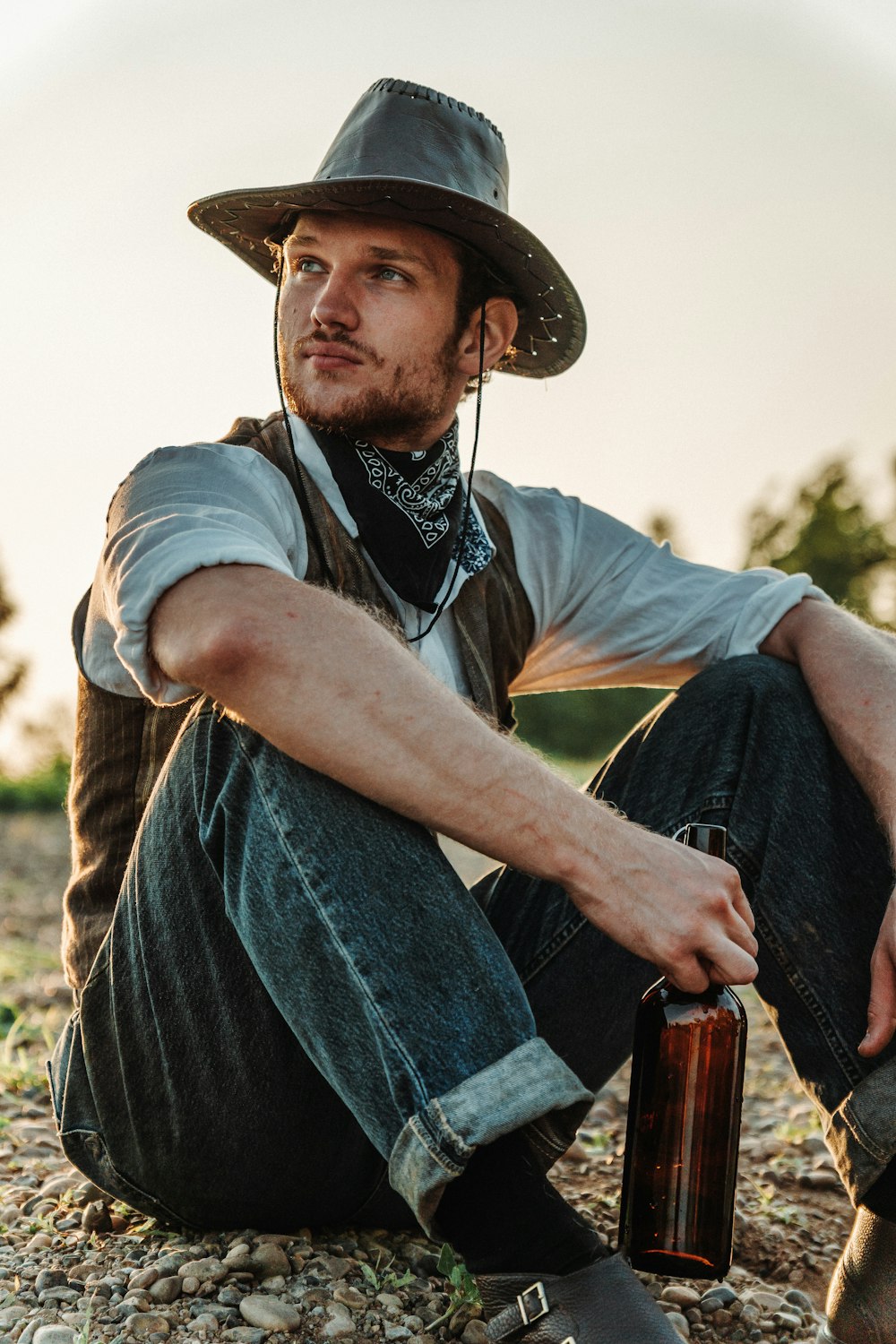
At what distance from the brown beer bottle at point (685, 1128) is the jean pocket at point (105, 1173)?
33.0 inches

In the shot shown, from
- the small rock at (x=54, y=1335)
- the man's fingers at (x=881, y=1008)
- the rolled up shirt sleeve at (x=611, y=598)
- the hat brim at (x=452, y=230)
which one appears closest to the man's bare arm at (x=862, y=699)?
the man's fingers at (x=881, y=1008)

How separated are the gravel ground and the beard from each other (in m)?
1.60

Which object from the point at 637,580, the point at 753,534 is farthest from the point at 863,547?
the point at 637,580

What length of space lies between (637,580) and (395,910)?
57.5 inches

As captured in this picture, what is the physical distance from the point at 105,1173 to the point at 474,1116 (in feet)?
3.16

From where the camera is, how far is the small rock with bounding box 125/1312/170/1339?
1.96m

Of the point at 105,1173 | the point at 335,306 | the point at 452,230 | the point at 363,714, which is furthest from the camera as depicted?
the point at 452,230

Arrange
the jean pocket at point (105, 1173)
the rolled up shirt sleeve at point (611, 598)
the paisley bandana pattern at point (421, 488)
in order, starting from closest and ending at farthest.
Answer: the jean pocket at point (105, 1173) → the paisley bandana pattern at point (421, 488) → the rolled up shirt sleeve at point (611, 598)

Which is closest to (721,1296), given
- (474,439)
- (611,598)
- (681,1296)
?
(681,1296)

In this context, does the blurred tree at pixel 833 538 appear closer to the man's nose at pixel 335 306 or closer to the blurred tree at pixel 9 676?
the blurred tree at pixel 9 676

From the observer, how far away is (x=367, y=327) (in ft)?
9.23

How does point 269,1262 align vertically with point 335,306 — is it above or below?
below

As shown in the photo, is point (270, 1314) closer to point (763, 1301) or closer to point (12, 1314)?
point (12, 1314)

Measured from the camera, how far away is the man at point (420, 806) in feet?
5.75
